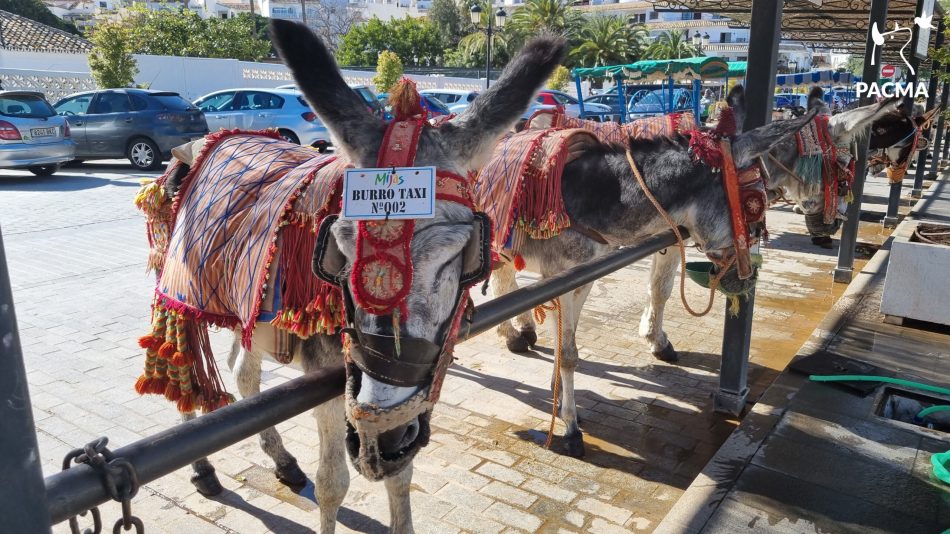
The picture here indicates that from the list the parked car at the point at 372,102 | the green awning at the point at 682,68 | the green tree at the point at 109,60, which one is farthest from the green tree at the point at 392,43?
the green awning at the point at 682,68

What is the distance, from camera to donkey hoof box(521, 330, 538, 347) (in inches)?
224

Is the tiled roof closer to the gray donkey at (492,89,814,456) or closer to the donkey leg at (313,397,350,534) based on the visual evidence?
the gray donkey at (492,89,814,456)

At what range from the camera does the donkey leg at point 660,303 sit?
553 cm

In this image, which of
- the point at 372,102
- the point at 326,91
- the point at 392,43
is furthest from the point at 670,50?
the point at 326,91

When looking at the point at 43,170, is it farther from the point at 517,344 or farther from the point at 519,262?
the point at 519,262

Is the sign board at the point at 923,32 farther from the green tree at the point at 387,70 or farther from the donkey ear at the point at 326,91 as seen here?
the green tree at the point at 387,70

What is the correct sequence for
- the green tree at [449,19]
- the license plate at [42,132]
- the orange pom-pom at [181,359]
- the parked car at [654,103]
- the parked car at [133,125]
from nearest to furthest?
the orange pom-pom at [181,359], the license plate at [42,132], the parked car at [133,125], the parked car at [654,103], the green tree at [449,19]

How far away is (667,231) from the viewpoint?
3.70 meters

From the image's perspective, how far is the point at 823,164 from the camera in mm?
5055

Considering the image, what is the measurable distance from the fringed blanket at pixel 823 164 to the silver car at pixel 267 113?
464 inches

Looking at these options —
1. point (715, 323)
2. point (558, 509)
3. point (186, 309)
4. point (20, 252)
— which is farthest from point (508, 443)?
point (20, 252)

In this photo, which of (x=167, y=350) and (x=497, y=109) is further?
(x=167, y=350)

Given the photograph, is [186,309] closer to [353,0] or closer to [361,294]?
[361,294]

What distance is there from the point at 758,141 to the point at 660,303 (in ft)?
6.80
